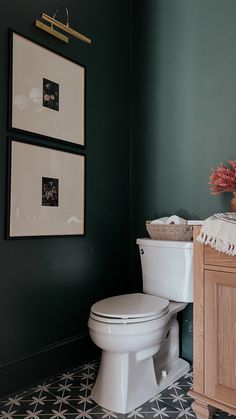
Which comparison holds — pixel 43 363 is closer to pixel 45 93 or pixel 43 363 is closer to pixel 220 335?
pixel 220 335

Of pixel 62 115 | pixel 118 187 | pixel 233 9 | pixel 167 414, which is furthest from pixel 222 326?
pixel 233 9

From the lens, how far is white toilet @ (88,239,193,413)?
1.54m

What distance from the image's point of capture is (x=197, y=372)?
4.81 feet

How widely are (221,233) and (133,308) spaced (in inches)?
23.4

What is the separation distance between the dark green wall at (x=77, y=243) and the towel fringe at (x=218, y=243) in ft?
2.72

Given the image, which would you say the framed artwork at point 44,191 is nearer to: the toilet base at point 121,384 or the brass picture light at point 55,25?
the brass picture light at point 55,25

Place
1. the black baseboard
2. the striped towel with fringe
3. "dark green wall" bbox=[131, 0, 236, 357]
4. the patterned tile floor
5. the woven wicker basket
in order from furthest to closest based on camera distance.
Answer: "dark green wall" bbox=[131, 0, 236, 357] < the woven wicker basket < the black baseboard < the patterned tile floor < the striped towel with fringe

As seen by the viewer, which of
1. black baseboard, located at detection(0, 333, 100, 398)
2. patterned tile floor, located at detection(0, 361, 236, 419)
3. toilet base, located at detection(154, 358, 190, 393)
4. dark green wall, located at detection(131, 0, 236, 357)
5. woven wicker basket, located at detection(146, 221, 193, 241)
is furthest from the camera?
dark green wall, located at detection(131, 0, 236, 357)

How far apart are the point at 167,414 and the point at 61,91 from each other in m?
1.72

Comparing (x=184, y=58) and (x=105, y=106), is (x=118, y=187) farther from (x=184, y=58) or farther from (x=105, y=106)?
(x=184, y=58)

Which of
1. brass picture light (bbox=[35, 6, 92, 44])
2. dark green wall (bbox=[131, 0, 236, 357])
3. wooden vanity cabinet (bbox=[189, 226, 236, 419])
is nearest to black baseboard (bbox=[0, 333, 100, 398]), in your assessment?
dark green wall (bbox=[131, 0, 236, 357])

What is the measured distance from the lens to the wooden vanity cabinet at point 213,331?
4.48 ft

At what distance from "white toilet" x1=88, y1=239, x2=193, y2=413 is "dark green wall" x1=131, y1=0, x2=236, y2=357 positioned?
0.30 m

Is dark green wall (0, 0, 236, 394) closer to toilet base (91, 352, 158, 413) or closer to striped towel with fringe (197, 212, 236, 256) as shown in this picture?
toilet base (91, 352, 158, 413)
